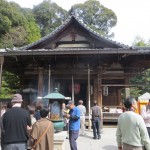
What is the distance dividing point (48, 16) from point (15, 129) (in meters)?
47.1

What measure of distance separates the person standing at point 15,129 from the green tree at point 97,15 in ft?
149

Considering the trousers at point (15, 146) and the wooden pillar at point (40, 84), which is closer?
the trousers at point (15, 146)

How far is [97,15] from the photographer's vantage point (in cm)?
4916

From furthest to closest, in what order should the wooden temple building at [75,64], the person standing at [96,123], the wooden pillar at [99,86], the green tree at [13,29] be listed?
the green tree at [13,29], the wooden temple building at [75,64], the wooden pillar at [99,86], the person standing at [96,123]

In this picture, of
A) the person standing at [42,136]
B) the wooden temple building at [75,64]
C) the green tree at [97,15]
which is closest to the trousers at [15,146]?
the person standing at [42,136]

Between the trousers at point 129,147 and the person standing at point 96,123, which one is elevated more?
the trousers at point 129,147

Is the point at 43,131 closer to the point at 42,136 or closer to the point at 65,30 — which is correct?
the point at 42,136

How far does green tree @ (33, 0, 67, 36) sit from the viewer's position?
49062 millimetres

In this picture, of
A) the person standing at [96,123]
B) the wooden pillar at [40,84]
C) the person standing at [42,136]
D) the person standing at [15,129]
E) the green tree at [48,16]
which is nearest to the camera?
the person standing at [15,129]

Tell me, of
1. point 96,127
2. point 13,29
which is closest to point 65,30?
point 96,127

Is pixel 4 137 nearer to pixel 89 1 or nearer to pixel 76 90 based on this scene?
pixel 76 90

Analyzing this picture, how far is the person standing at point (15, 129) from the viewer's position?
4156mm

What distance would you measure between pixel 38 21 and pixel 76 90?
38177 mm

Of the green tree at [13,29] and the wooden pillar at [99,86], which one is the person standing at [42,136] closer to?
the wooden pillar at [99,86]
